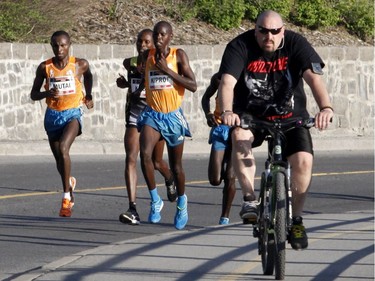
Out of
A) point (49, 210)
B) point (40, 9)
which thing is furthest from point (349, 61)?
point (49, 210)

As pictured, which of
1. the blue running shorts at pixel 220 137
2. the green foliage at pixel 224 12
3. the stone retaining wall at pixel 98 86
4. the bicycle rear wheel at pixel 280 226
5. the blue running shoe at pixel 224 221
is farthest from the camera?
the green foliage at pixel 224 12

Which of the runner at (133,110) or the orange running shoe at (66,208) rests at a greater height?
the runner at (133,110)

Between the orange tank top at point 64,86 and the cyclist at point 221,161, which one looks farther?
the orange tank top at point 64,86

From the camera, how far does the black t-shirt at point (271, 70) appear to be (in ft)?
27.5

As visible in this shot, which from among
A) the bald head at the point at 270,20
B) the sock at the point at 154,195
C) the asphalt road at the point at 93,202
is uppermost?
the bald head at the point at 270,20

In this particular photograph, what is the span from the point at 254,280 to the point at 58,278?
1.45 meters

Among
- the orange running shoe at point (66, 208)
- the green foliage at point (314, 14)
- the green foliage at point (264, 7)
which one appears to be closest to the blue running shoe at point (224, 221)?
the orange running shoe at point (66, 208)

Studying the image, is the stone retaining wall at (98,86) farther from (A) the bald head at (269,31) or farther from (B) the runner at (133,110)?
(A) the bald head at (269,31)

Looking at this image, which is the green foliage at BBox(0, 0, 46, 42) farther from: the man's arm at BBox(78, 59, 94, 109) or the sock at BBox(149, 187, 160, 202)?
the sock at BBox(149, 187, 160, 202)

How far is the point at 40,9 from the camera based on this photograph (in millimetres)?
25219

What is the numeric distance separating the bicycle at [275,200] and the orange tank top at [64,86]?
16.5 feet

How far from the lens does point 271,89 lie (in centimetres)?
842

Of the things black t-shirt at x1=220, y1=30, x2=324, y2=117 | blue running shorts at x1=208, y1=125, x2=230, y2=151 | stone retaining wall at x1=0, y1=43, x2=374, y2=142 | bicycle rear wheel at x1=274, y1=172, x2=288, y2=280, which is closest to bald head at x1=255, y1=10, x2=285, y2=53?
black t-shirt at x1=220, y1=30, x2=324, y2=117

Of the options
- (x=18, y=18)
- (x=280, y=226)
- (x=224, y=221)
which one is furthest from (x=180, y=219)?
(x=18, y=18)
